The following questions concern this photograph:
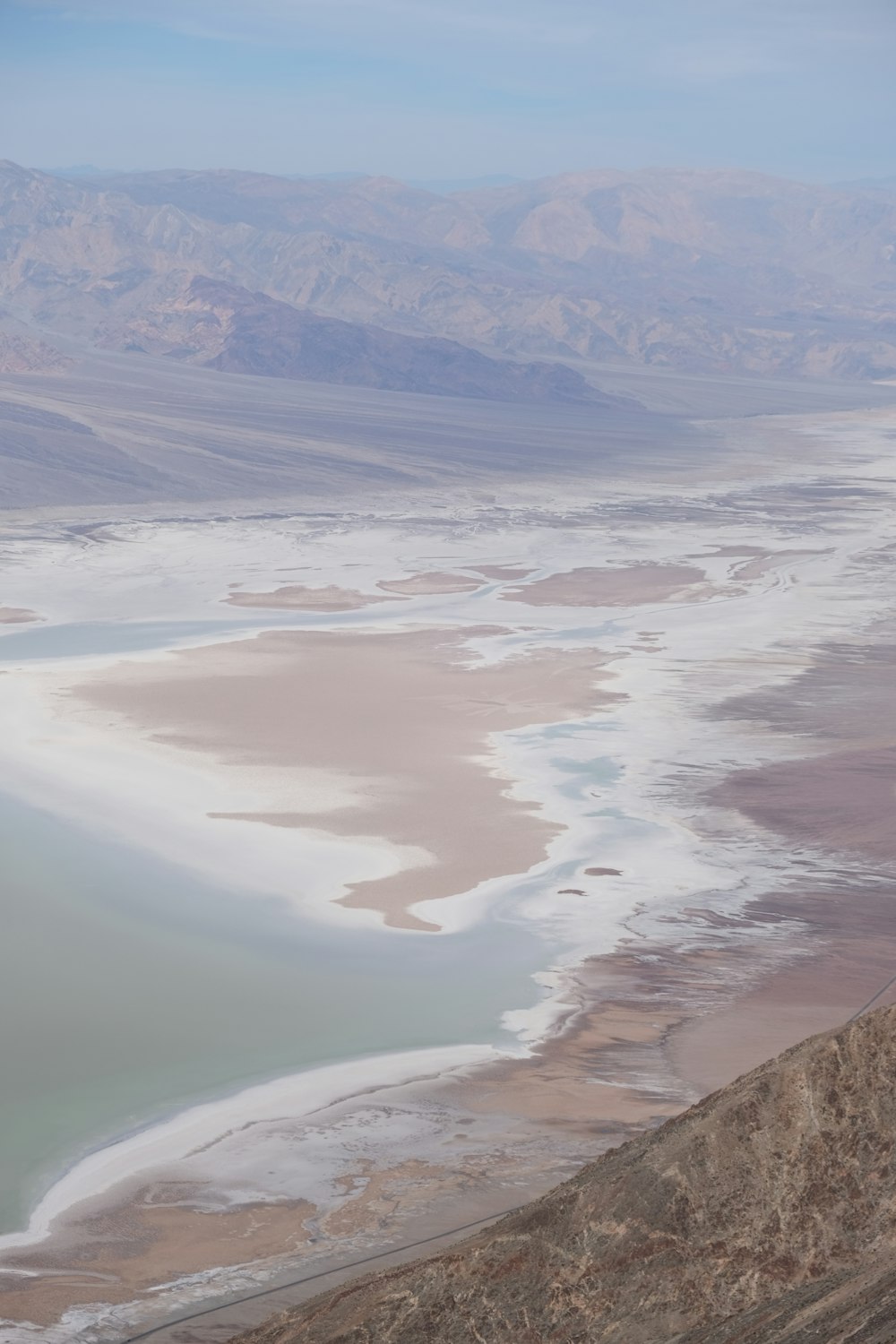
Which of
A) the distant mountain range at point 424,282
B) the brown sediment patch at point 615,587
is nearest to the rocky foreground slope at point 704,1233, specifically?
the brown sediment patch at point 615,587

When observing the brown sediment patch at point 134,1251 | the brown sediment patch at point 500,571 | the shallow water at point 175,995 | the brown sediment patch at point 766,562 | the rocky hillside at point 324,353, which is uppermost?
the rocky hillside at point 324,353

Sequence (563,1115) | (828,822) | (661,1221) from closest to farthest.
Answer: (661,1221)
(563,1115)
(828,822)

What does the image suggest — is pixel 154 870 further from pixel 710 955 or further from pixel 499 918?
pixel 710 955

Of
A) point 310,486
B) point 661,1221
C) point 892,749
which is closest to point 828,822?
point 892,749

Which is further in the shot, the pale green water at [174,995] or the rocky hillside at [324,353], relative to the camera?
the rocky hillside at [324,353]

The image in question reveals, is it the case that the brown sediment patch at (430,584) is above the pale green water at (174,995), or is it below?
above

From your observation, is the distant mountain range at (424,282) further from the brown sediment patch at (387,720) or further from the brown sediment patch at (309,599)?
the brown sediment patch at (387,720)
